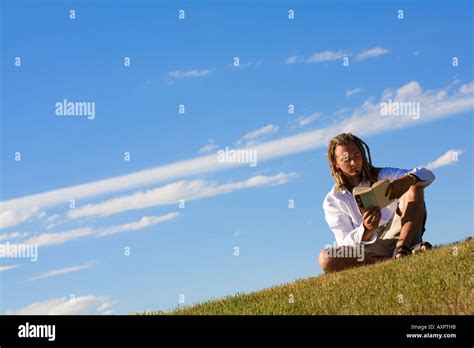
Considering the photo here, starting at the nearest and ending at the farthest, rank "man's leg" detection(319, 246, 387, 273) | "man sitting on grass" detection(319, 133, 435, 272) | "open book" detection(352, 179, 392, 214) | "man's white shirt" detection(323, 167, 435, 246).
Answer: "open book" detection(352, 179, 392, 214) → "man sitting on grass" detection(319, 133, 435, 272) → "man's white shirt" detection(323, 167, 435, 246) → "man's leg" detection(319, 246, 387, 273)

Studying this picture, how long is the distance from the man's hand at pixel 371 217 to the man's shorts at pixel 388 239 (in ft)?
3.85

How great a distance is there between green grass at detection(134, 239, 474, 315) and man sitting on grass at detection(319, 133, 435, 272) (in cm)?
65

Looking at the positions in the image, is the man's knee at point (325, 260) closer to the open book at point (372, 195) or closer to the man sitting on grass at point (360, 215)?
the man sitting on grass at point (360, 215)

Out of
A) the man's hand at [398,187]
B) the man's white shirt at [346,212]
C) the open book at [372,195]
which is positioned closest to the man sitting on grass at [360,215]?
the man's white shirt at [346,212]

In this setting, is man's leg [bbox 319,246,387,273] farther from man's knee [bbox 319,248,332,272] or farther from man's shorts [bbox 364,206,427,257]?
man's shorts [bbox 364,206,427,257]

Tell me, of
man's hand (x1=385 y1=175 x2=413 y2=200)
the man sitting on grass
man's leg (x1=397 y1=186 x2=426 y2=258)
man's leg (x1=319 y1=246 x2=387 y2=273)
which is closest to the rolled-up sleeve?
the man sitting on grass

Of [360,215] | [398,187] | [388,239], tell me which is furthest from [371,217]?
[388,239]

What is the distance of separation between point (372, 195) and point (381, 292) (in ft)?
7.67

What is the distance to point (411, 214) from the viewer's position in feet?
42.9

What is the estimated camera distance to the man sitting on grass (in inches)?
511

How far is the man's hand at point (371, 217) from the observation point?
12023mm
